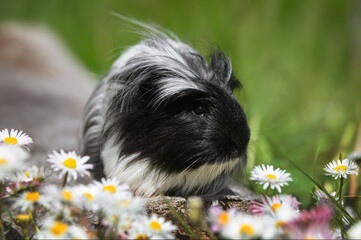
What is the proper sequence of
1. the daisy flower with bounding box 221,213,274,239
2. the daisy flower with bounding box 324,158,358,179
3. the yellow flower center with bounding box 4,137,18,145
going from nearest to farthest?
the daisy flower with bounding box 221,213,274,239, the yellow flower center with bounding box 4,137,18,145, the daisy flower with bounding box 324,158,358,179

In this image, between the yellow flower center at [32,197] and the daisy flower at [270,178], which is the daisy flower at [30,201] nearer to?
the yellow flower center at [32,197]

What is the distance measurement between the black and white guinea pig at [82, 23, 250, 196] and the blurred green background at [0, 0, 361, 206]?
2.23 metres

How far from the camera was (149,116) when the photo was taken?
2.11 meters

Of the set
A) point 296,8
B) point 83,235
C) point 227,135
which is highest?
point 296,8

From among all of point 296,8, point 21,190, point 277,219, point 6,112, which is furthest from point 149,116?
point 296,8

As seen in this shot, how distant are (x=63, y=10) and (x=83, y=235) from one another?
7.30 metres

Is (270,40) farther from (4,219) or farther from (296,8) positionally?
(4,219)

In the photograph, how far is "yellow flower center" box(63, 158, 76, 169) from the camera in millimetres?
1458

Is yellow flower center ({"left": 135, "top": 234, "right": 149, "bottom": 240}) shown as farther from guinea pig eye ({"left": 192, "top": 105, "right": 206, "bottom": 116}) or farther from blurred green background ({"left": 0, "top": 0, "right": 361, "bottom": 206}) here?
blurred green background ({"left": 0, "top": 0, "right": 361, "bottom": 206})

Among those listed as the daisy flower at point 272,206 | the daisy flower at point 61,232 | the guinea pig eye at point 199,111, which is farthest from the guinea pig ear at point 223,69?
the daisy flower at point 61,232

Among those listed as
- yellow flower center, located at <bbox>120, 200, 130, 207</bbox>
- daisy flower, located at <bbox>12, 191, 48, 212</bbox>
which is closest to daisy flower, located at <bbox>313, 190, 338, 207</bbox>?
yellow flower center, located at <bbox>120, 200, 130, 207</bbox>

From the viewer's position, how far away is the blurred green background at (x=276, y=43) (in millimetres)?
5332

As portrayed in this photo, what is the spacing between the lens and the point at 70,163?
57.9 inches

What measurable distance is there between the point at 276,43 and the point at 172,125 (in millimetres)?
4598
